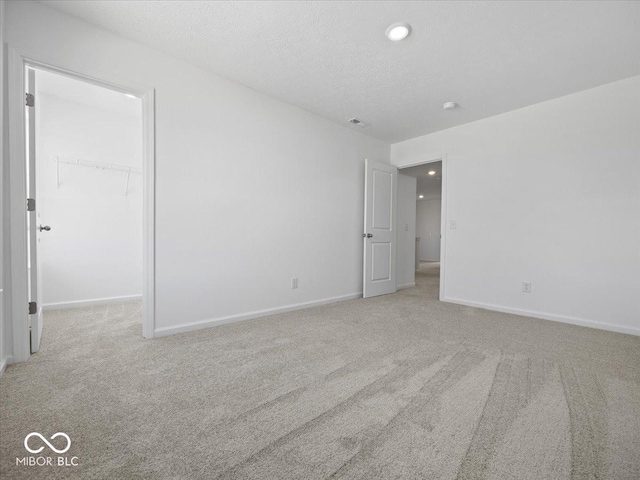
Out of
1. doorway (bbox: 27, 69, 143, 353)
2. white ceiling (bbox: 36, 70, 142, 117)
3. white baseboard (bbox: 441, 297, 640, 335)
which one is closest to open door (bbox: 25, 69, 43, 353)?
white ceiling (bbox: 36, 70, 142, 117)

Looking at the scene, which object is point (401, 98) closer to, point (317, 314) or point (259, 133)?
point (259, 133)

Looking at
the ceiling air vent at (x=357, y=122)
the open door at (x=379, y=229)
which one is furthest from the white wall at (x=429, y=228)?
the ceiling air vent at (x=357, y=122)

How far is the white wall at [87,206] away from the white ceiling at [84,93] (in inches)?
3.9

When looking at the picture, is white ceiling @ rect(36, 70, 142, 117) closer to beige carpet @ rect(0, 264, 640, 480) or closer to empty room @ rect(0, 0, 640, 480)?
empty room @ rect(0, 0, 640, 480)

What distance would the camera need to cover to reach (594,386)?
168 centimetres

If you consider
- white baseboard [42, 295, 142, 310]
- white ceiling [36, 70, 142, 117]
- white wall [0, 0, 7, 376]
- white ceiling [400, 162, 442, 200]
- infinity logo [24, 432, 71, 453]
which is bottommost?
white baseboard [42, 295, 142, 310]

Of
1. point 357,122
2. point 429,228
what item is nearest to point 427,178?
point 429,228

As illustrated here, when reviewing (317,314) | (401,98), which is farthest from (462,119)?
(317,314)

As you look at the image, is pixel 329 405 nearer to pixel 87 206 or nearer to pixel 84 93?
pixel 87 206

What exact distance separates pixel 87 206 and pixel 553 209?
543cm

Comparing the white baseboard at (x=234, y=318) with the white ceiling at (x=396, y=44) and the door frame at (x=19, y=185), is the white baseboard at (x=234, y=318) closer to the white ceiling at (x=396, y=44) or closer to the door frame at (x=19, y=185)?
the door frame at (x=19, y=185)

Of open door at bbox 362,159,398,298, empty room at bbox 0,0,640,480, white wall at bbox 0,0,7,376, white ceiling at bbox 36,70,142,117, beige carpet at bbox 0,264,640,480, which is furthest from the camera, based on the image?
open door at bbox 362,159,398,298

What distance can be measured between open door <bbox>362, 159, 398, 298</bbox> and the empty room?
0.05m

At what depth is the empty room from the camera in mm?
1246
